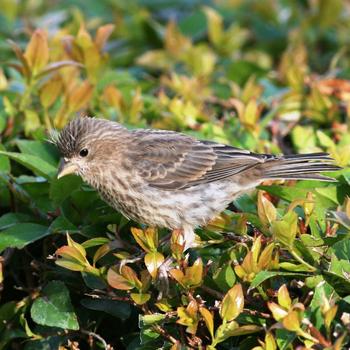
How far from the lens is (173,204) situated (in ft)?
15.0


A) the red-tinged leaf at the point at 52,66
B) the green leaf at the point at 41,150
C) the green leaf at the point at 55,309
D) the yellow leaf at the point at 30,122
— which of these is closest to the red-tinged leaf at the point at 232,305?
the green leaf at the point at 55,309

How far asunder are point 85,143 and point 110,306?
3.79ft

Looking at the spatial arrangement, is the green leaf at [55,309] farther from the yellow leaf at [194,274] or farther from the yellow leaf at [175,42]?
the yellow leaf at [175,42]

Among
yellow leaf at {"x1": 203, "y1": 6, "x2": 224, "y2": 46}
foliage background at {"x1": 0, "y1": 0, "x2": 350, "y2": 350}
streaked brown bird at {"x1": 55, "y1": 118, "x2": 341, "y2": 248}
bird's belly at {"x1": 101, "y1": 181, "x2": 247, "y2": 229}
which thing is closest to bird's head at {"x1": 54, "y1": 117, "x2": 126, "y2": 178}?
streaked brown bird at {"x1": 55, "y1": 118, "x2": 341, "y2": 248}

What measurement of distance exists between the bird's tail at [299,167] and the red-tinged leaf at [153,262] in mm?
1076

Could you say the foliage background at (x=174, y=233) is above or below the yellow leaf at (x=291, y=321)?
below

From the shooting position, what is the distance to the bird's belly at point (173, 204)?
439 centimetres

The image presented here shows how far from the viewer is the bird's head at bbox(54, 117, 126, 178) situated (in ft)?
14.8

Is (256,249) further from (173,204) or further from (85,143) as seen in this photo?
(85,143)

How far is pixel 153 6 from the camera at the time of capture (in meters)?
7.60

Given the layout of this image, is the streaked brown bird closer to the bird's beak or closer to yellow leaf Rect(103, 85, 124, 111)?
the bird's beak

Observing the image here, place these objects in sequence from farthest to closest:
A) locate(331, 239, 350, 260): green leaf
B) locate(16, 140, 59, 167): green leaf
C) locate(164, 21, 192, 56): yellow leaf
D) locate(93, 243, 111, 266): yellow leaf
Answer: locate(164, 21, 192, 56): yellow leaf, locate(16, 140, 59, 167): green leaf, locate(93, 243, 111, 266): yellow leaf, locate(331, 239, 350, 260): green leaf

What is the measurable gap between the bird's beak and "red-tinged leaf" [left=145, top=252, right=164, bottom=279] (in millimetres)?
779

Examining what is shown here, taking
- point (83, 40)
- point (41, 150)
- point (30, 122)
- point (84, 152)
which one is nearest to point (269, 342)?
point (84, 152)
